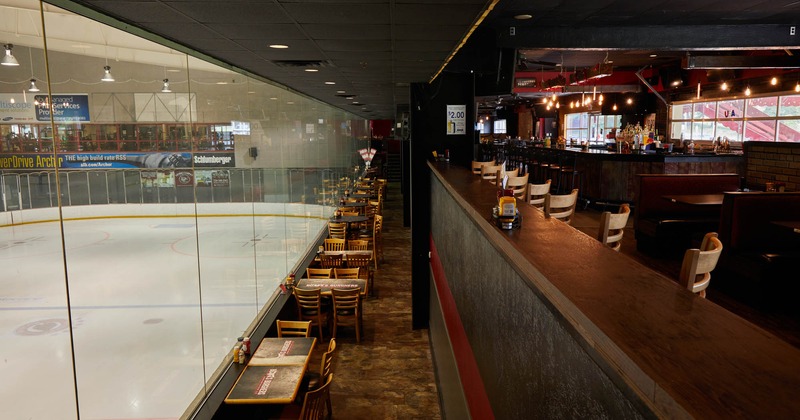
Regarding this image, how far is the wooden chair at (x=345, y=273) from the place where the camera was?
8552 mm

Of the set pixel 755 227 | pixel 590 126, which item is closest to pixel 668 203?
pixel 755 227

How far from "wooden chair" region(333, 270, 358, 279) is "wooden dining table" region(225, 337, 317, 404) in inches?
108

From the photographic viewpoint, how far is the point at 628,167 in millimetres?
9742

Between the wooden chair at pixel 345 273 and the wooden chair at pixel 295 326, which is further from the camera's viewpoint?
the wooden chair at pixel 345 273

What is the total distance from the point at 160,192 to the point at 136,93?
4.69 meters

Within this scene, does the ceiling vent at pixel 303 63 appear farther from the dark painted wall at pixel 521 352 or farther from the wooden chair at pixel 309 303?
the wooden chair at pixel 309 303

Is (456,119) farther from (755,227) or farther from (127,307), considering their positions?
(127,307)

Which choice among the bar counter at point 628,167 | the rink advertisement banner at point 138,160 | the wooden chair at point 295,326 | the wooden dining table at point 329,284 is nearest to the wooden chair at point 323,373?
the wooden chair at point 295,326

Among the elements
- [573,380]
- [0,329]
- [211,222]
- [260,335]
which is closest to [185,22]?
[573,380]

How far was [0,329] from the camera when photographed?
30.8 ft

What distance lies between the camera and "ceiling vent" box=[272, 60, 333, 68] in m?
5.62

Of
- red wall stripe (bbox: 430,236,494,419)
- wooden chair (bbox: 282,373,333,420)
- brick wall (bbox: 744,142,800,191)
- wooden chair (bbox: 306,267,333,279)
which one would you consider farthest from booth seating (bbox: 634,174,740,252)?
wooden chair (bbox: 306,267,333,279)

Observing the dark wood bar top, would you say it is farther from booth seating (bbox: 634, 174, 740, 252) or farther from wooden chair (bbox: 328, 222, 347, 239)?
wooden chair (bbox: 328, 222, 347, 239)

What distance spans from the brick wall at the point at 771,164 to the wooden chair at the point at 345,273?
6706mm
